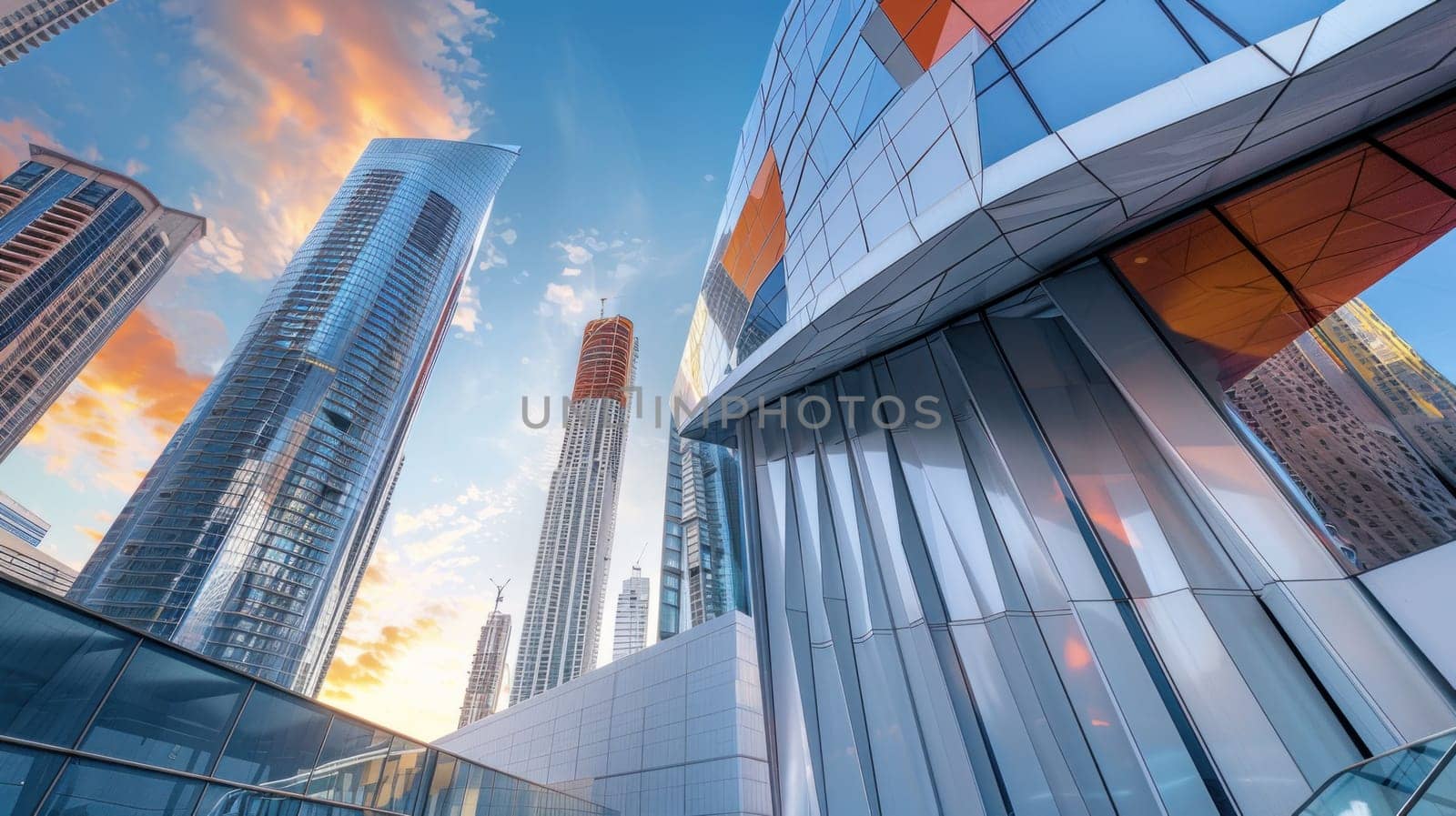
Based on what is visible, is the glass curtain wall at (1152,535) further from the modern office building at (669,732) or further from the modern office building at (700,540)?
the modern office building at (700,540)

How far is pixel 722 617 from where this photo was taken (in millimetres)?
19969

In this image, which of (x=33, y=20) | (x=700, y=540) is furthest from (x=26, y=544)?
(x=700, y=540)

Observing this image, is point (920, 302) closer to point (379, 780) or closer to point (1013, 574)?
A: point (1013, 574)

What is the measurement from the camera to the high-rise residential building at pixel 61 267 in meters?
78.0

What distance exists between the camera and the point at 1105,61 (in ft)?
25.0

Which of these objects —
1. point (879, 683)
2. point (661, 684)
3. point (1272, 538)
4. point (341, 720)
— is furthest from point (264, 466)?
point (1272, 538)

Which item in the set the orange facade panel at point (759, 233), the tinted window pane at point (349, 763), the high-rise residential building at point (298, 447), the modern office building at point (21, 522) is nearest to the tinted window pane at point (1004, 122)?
the orange facade panel at point (759, 233)

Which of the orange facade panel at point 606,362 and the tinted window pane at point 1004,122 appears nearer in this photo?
the tinted window pane at point 1004,122

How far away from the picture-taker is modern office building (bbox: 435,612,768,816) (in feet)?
57.8

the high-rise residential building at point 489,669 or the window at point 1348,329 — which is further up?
the high-rise residential building at point 489,669

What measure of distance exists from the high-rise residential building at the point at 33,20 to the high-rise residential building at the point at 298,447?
34.9m

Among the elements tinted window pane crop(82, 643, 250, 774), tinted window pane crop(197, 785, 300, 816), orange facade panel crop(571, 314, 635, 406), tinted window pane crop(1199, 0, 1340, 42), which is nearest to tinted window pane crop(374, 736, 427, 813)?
tinted window pane crop(197, 785, 300, 816)

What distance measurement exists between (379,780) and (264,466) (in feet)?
253

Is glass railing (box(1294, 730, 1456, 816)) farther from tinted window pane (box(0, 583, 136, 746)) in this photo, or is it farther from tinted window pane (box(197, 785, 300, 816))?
tinted window pane (box(197, 785, 300, 816))
